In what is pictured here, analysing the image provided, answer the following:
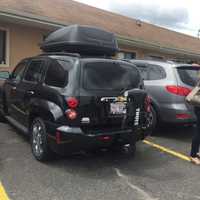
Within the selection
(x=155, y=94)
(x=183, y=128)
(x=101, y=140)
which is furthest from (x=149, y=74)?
(x=101, y=140)

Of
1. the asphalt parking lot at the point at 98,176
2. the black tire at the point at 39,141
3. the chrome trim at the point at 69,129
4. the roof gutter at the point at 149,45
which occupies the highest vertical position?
the roof gutter at the point at 149,45

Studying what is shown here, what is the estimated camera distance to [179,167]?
188 inches

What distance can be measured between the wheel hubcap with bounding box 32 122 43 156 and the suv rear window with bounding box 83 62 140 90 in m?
1.13

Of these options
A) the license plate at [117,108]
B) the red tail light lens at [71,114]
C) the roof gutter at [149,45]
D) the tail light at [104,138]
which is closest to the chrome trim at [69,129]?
the red tail light lens at [71,114]

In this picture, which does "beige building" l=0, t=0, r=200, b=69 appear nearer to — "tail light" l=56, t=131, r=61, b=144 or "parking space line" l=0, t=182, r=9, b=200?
"tail light" l=56, t=131, r=61, b=144

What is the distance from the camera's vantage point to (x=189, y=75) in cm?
653

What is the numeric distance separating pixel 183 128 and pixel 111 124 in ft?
12.8

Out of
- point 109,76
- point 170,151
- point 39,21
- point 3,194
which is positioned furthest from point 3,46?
point 3,194

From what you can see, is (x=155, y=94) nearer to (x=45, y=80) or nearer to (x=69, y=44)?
(x=69, y=44)

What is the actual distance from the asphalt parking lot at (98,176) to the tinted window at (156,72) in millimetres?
1800

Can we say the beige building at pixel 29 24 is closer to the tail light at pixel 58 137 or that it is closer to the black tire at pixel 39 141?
the black tire at pixel 39 141

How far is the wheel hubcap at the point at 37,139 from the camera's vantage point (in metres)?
4.71

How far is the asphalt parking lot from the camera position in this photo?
12.1ft

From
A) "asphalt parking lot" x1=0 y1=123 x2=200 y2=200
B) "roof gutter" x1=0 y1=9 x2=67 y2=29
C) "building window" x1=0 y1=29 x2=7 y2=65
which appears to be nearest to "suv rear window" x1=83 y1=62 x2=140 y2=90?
"asphalt parking lot" x1=0 y1=123 x2=200 y2=200
